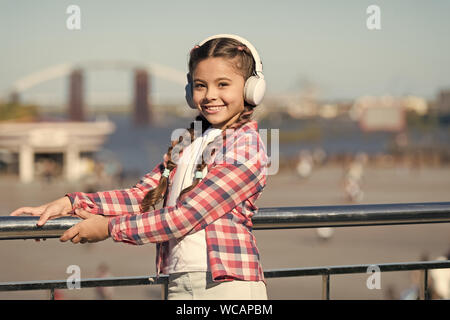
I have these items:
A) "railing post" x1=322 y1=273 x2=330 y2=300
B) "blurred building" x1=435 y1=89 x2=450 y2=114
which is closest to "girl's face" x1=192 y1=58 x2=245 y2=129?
"railing post" x1=322 y1=273 x2=330 y2=300

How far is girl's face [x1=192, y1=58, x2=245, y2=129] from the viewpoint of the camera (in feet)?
8.32

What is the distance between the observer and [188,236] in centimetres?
245

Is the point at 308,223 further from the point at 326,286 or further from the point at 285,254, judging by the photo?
the point at 285,254

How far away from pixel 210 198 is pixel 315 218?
709 millimetres

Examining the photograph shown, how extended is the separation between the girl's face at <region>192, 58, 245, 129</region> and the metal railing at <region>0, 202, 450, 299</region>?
0.46 m

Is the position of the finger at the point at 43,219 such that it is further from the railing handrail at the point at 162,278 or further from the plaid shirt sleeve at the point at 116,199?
the railing handrail at the point at 162,278

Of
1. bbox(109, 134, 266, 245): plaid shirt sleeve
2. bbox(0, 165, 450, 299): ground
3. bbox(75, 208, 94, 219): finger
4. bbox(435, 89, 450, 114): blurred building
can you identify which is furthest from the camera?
bbox(435, 89, 450, 114): blurred building

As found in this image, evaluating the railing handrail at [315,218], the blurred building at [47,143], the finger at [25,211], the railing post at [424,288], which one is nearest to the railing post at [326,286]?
the railing handrail at [315,218]

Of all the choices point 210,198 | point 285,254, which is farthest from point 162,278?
point 285,254

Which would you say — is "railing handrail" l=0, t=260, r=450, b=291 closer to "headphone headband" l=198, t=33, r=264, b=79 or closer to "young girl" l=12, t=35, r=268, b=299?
"young girl" l=12, t=35, r=268, b=299

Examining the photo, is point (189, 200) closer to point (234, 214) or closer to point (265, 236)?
point (234, 214)

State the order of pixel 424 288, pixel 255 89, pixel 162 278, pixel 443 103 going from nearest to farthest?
pixel 255 89, pixel 162 278, pixel 424 288, pixel 443 103

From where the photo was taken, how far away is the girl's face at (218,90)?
2.54m

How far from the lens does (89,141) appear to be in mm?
68750
